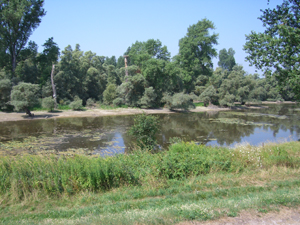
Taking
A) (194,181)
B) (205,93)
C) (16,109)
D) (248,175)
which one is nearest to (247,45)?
(248,175)

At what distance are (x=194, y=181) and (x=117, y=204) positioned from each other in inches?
112

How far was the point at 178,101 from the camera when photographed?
43250mm

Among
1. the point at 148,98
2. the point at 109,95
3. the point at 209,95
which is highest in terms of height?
the point at 109,95

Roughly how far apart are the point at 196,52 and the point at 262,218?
59.7 metres

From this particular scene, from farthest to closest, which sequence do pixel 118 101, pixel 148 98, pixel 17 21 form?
pixel 118 101 < pixel 148 98 < pixel 17 21

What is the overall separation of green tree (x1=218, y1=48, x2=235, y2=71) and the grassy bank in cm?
11346

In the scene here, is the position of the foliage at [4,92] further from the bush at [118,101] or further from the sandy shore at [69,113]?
the bush at [118,101]

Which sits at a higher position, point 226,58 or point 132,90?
point 226,58

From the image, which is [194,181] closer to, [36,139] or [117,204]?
[117,204]

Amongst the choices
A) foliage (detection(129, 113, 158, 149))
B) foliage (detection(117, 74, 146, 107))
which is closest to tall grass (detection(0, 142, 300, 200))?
foliage (detection(129, 113, 158, 149))

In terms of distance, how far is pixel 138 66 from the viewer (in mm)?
51000

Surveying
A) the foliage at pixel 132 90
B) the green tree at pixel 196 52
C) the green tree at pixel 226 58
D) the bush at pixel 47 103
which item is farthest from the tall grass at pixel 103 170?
the green tree at pixel 226 58

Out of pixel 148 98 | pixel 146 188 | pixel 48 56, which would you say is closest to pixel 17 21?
pixel 48 56

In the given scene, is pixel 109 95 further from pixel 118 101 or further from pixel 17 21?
pixel 17 21
